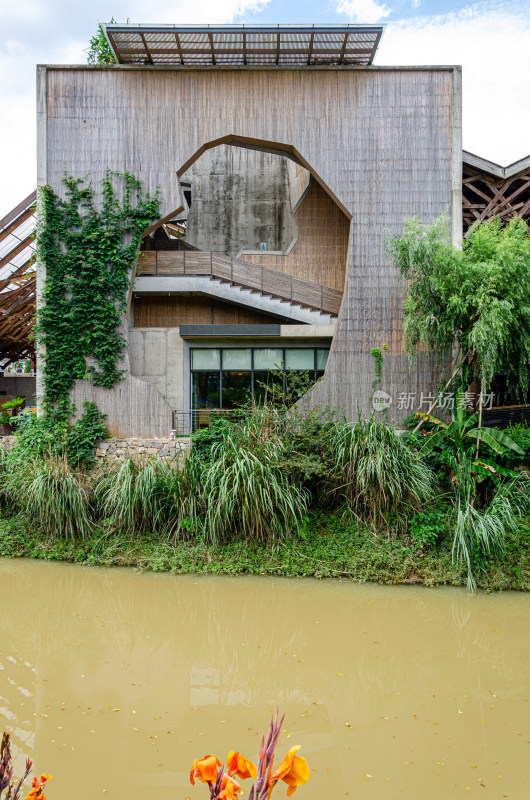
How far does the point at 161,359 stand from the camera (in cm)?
1418

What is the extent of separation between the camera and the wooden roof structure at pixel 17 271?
15469 mm

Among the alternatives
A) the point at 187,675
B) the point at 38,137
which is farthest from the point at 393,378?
the point at 38,137

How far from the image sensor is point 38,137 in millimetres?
12812

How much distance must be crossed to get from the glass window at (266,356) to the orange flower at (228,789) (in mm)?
13065

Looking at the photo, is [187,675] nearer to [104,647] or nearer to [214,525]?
[104,647]

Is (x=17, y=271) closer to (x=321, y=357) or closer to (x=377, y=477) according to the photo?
(x=321, y=357)

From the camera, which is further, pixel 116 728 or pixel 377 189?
pixel 377 189

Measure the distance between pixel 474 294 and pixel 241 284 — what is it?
6084 mm

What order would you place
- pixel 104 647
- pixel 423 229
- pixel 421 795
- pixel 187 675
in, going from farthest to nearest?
pixel 423 229, pixel 104 647, pixel 187 675, pixel 421 795

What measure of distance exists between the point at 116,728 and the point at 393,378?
9.96 m

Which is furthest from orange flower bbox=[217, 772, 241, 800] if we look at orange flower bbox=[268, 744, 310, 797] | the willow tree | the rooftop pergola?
the rooftop pergola

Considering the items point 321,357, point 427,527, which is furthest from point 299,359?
point 427,527

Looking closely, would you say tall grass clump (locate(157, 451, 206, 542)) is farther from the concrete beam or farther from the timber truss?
the timber truss

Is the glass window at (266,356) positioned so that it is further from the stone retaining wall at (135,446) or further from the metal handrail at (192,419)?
the stone retaining wall at (135,446)
